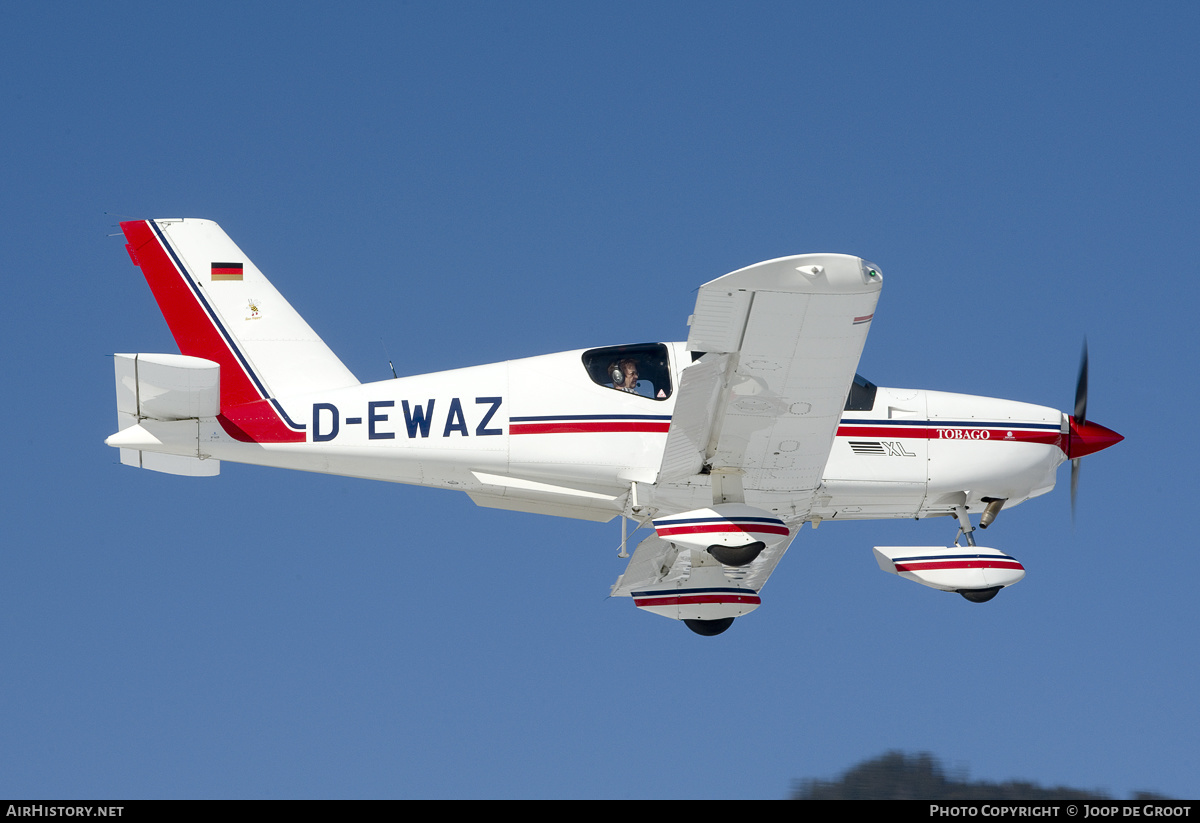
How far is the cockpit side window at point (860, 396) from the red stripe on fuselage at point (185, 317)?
5.76 metres

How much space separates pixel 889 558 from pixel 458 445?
4.27 meters

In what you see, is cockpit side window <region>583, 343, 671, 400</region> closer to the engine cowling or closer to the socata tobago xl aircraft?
the socata tobago xl aircraft

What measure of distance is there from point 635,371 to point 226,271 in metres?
4.31

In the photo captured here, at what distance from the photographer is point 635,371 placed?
11641 mm

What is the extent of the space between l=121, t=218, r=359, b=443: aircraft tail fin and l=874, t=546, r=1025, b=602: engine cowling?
5.69 m

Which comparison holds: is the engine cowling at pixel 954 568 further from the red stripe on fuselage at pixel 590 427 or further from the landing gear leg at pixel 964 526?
the red stripe on fuselage at pixel 590 427

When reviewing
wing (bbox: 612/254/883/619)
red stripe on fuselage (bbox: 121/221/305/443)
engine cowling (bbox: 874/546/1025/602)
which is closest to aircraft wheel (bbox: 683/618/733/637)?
wing (bbox: 612/254/883/619)

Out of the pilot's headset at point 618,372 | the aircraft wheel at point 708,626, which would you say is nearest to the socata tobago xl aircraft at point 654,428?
the pilot's headset at point 618,372

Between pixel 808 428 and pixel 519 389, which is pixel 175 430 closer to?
pixel 519 389

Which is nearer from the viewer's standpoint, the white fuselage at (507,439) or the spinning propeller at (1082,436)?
the white fuselage at (507,439)

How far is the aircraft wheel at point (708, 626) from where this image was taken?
13.3 meters

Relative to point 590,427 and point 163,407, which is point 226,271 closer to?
point 163,407

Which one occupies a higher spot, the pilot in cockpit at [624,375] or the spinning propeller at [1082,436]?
the pilot in cockpit at [624,375]

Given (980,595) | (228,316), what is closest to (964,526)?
(980,595)
